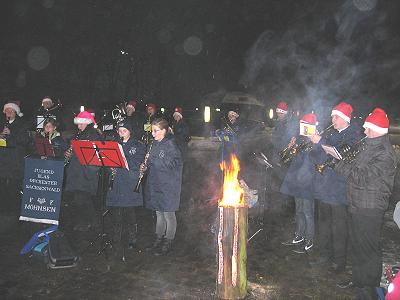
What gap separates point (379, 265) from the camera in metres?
5.12

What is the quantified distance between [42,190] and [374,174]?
5470 millimetres

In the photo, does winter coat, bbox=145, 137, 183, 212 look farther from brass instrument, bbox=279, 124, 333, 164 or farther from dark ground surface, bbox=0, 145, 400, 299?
brass instrument, bbox=279, 124, 333, 164

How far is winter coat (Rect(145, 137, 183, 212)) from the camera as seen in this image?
22.1 feet

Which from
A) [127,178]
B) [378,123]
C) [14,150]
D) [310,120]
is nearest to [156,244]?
[127,178]

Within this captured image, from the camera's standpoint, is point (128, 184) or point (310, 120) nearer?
point (310, 120)

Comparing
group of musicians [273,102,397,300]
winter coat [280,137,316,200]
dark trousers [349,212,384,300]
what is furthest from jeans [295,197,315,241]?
dark trousers [349,212,384,300]

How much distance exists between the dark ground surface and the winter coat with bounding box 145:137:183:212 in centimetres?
95

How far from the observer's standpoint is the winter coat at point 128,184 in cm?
683

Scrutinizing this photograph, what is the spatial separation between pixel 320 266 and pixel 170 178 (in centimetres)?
294

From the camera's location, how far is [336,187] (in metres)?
6.03

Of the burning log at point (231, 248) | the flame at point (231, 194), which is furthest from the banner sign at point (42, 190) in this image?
the burning log at point (231, 248)

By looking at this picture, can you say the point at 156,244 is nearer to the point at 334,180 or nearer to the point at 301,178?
the point at 301,178

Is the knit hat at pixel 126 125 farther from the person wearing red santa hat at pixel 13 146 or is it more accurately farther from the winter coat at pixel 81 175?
the person wearing red santa hat at pixel 13 146

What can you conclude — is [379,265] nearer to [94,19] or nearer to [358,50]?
[94,19]
